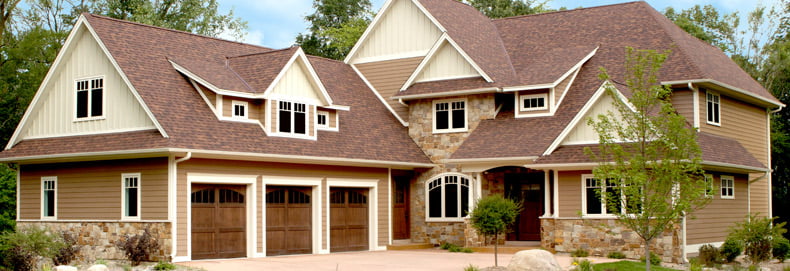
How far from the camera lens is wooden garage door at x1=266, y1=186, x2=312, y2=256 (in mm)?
25156

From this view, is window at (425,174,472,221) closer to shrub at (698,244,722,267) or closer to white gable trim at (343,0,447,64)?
white gable trim at (343,0,447,64)

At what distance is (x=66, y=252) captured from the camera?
21531 millimetres

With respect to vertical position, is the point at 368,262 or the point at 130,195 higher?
the point at 130,195

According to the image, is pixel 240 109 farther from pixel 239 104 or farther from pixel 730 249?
pixel 730 249

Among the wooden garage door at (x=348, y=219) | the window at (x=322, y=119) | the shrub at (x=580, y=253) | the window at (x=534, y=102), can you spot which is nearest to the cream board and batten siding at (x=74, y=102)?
the window at (x=322, y=119)

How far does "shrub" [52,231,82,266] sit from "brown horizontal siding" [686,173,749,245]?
635 inches

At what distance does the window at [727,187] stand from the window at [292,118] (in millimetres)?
12701

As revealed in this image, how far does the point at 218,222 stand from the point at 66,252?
3866 millimetres

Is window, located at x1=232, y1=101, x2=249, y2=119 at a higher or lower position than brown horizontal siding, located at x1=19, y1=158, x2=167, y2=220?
higher

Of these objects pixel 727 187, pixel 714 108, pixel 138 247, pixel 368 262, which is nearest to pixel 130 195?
pixel 138 247

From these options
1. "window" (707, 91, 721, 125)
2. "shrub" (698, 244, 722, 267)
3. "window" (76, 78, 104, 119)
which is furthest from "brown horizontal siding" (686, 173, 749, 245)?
"window" (76, 78, 104, 119)

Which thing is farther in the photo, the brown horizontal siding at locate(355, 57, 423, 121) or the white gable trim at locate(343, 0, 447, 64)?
the brown horizontal siding at locate(355, 57, 423, 121)

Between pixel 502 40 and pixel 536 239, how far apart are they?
26.3 feet

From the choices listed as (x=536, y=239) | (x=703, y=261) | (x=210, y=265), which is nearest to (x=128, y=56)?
(x=210, y=265)
